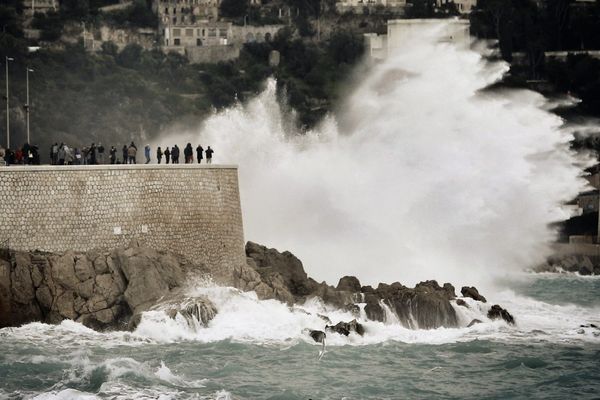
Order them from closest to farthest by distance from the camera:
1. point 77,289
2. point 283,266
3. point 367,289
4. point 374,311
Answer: point 77,289, point 374,311, point 367,289, point 283,266

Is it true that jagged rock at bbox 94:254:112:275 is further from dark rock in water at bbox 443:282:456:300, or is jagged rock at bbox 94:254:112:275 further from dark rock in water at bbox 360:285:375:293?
dark rock in water at bbox 443:282:456:300

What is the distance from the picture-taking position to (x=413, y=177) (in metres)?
51.2

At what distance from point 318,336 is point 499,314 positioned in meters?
5.41

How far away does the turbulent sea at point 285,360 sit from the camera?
32.6 meters

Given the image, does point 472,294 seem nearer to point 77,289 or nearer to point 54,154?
point 77,289

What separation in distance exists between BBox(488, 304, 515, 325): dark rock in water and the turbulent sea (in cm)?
24

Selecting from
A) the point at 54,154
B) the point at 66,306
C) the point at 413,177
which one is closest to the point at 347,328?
the point at 66,306

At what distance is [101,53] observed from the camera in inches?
3868

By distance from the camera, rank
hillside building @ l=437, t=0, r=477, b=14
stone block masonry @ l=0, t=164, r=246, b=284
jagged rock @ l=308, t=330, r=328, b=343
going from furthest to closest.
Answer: hillside building @ l=437, t=0, r=477, b=14, stone block masonry @ l=0, t=164, r=246, b=284, jagged rock @ l=308, t=330, r=328, b=343

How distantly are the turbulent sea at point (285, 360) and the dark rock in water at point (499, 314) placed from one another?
0.24 metres

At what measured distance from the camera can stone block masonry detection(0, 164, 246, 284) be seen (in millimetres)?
37938

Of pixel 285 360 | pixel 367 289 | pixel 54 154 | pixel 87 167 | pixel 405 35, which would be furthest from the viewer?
pixel 405 35

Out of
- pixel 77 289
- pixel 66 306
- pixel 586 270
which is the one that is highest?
pixel 77 289

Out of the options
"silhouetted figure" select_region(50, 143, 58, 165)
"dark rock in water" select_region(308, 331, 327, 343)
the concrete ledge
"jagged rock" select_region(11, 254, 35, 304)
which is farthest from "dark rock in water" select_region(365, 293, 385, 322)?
"silhouetted figure" select_region(50, 143, 58, 165)
